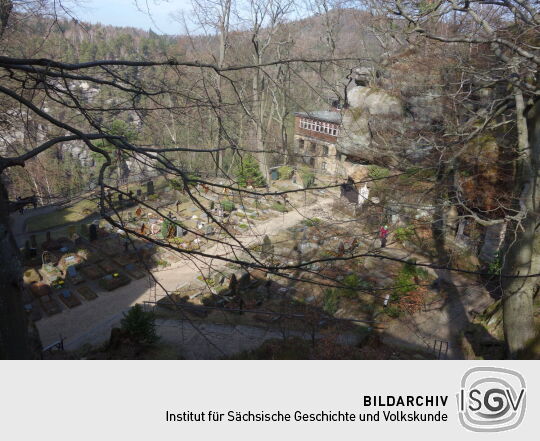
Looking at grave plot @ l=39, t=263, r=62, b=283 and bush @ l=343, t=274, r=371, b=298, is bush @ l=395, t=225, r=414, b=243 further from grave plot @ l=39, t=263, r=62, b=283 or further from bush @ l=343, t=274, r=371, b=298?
grave plot @ l=39, t=263, r=62, b=283

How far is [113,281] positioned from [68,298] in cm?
153

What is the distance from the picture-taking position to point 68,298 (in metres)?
12.8

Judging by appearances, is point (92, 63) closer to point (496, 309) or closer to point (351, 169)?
point (496, 309)

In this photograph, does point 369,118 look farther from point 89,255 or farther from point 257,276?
point 89,255

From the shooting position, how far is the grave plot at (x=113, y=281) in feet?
44.8

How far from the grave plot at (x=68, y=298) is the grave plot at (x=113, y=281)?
3.36 ft

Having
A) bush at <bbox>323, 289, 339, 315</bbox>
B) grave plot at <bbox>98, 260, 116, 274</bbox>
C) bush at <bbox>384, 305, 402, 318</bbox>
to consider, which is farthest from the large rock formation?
grave plot at <bbox>98, 260, 116, 274</bbox>

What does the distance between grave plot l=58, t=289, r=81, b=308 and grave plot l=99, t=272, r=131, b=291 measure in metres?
1.02

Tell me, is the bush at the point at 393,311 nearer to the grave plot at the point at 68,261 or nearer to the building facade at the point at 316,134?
the grave plot at the point at 68,261

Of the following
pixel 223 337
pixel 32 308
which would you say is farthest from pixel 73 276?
pixel 223 337

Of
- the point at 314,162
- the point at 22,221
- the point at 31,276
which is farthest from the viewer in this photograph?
the point at 22,221

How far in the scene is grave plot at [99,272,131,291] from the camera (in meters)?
13.7

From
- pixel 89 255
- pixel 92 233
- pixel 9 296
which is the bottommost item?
pixel 89 255
